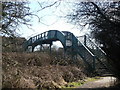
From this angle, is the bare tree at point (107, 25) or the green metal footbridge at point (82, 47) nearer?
the bare tree at point (107, 25)

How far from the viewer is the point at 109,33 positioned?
876 centimetres

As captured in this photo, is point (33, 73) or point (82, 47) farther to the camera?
point (82, 47)

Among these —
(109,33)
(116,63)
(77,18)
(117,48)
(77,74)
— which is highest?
(77,18)

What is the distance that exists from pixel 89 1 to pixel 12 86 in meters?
5.02

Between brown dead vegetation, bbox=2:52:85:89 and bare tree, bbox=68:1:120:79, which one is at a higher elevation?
bare tree, bbox=68:1:120:79

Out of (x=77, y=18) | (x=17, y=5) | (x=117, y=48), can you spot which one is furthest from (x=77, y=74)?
(x=17, y=5)

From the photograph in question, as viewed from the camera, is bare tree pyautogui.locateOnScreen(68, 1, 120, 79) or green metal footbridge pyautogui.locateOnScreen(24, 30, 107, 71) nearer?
bare tree pyautogui.locateOnScreen(68, 1, 120, 79)

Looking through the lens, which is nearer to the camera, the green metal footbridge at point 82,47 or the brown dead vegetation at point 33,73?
the brown dead vegetation at point 33,73

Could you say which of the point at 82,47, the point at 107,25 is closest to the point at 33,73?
the point at 107,25

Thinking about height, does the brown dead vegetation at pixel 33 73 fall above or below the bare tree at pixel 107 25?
below

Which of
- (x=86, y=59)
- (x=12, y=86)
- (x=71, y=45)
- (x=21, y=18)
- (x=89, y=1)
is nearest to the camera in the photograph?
(x=12, y=86)

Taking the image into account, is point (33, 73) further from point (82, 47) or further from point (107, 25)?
point (82, 47)

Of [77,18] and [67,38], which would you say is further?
[67,38]

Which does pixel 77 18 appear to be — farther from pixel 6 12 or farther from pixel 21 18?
pixel 6 12
